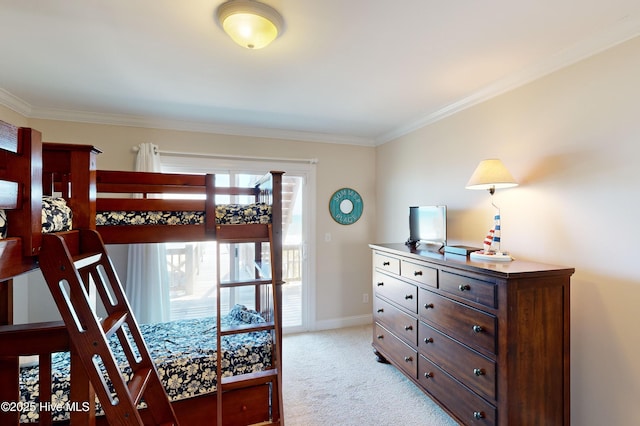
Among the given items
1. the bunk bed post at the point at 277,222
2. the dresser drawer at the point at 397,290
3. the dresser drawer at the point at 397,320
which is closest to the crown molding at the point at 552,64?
the dresser drawer at the point at 397,290

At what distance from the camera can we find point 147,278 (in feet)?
10.5

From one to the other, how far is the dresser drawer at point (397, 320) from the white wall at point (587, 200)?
100 centimetres

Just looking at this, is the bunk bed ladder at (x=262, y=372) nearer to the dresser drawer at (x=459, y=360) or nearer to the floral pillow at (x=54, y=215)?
the floral pillow at (x=54, y=215)

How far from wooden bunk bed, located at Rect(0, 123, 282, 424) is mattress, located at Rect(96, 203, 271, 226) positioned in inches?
0.8

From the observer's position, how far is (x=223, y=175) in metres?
3.69

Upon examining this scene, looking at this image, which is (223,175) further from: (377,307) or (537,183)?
(537,183)

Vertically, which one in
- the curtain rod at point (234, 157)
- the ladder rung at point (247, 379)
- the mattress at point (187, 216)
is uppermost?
the curtain rod at point (234, 157)

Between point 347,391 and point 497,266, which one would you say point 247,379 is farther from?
point 497,266

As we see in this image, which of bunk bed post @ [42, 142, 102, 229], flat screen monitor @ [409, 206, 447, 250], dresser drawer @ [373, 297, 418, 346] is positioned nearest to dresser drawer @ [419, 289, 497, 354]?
dresser drawer @ [373, 297, 418, 346]

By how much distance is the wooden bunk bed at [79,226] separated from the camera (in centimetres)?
100

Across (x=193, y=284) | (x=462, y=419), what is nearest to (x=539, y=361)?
(x=462, y=419)

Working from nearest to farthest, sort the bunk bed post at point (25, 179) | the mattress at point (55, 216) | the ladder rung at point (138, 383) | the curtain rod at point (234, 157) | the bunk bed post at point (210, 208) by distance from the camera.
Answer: the bunk bed post at point (25, 179) < the mattress at point (55, 216) < the ladder rung at point (138, 383) < the bunk bed post at point (210, 208) < the curtain rod at point (234, 157)

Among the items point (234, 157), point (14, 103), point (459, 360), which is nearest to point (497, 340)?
point (459, 360)

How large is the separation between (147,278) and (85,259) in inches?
82.0
